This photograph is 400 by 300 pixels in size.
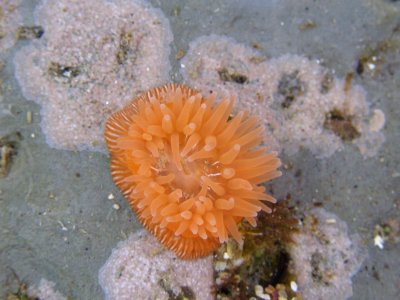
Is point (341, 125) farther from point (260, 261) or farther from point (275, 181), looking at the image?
point (260, 261)

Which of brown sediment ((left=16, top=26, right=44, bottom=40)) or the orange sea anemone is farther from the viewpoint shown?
brown sediment ((left=16, top=26, right=44, bottom=40))

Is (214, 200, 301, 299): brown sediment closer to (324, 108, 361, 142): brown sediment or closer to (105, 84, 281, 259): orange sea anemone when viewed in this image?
(105, 84, 281, 259): orange sea anemone

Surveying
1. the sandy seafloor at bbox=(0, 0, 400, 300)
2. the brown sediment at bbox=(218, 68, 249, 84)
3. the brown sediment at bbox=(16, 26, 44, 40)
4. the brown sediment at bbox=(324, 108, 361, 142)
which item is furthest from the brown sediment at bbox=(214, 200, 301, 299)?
the brown sediment at bbox=(16, 26, 44, 40)

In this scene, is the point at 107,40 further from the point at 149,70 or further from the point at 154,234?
the point at 154,234

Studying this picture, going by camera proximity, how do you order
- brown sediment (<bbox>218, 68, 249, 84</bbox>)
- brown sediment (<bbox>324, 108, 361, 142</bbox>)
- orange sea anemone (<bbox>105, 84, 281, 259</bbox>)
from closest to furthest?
orange sea anemone (<bbox>105, 84, 281, 259</bbox>) → brown sediment (<bbox>218, 68, 249, 84</bbox>) → brown sediment (<bbox>324, 108, 361, 142</bbox>)

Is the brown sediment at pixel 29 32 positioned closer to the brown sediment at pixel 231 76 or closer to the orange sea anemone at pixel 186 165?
the orange sea anemone at pixel 186 165

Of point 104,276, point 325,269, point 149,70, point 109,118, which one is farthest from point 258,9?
point 104,276
